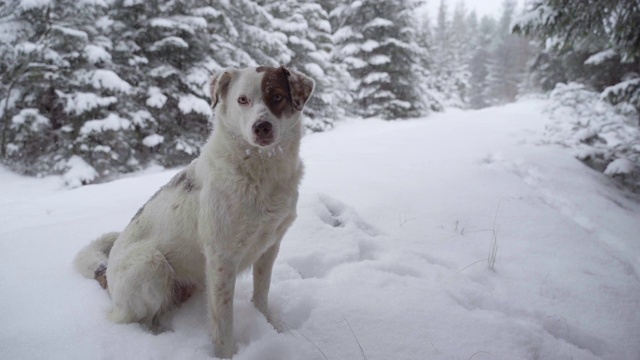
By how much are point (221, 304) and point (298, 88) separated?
1.41 metres

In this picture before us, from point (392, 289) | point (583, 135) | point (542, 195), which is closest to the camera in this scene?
point (392, 289)

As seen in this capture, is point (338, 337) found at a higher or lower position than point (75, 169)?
higher

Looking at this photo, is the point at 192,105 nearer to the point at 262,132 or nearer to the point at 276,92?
the point at 276,92

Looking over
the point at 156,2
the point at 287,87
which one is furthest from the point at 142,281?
the point at 156,2

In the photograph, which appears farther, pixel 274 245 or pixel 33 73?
pixel 33 73

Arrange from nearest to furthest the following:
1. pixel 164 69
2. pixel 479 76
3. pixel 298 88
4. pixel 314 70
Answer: pixel 298 88
pixel 164 69
pixel 314 70
pixel 479 76

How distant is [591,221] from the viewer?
388 cm

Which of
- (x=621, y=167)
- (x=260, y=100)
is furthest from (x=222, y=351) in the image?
(x=621, y=167)

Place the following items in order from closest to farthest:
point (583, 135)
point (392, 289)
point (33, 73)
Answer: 1. point (392, 289)
2. point (583, 135)
3. point (33, 73)

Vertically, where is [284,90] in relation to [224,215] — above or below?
above

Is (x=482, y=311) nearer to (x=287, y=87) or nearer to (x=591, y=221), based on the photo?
(x=287, y=87)

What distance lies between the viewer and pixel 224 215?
6.14 ft

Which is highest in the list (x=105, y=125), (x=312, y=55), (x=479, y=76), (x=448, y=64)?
(x=312, y=55)

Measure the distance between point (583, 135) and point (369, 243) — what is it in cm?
639
